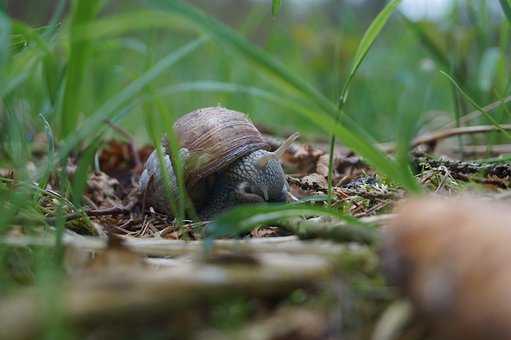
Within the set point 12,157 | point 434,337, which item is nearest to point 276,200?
point 12,157

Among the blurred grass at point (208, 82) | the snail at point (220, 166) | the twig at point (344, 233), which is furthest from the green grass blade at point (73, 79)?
the snail at point (220, 166)

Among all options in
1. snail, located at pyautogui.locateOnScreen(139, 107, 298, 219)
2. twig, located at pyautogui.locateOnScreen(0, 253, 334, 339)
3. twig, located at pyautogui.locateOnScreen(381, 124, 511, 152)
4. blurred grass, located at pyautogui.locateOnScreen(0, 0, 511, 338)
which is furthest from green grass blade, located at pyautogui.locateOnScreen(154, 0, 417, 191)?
twig, located at pyautogui.locateOnScreen(381, 124, 511, 152)

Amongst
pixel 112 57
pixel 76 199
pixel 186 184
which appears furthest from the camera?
pixel 112 57

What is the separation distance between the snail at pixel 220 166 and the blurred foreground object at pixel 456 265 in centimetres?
127

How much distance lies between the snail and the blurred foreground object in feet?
4.17

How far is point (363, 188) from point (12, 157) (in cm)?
97

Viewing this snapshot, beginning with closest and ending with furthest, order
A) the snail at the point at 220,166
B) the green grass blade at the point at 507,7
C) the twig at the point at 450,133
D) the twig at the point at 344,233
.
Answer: the twig at the point at 344,233 < the green grass blade at the point at 507,7 < the snail at the point at 220,166 < the twig at the point at 450,133

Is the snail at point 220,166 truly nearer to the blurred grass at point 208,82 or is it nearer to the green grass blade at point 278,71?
the blurred grass at point 208,82

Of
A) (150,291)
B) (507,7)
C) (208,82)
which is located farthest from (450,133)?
(150,291)

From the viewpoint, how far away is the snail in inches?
85.7

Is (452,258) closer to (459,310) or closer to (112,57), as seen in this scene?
(459,310)

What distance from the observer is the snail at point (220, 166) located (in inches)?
85.7

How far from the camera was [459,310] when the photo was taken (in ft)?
2.58

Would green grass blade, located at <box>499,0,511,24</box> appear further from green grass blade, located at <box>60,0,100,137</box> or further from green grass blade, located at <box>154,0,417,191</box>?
green grass blade, located at <box>60,0,100,137</box>
